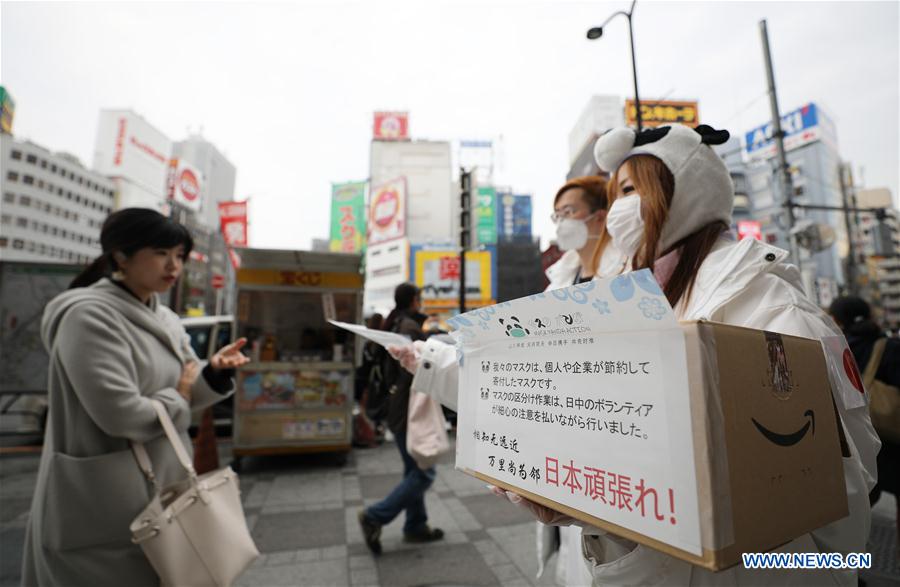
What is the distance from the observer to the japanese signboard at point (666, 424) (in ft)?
1.79

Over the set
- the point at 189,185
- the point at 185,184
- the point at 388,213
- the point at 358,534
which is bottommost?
the point at 358,534

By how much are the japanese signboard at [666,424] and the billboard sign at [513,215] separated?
34.8 m

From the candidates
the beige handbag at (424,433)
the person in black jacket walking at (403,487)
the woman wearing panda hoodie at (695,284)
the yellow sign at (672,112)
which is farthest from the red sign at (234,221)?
the yellow sign at (672,112)

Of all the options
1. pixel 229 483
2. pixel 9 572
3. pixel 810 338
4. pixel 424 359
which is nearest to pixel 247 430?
pixel 9 572

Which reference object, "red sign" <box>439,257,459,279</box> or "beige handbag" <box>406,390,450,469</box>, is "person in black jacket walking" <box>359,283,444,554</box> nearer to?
"beige handbag" <box>406,390,450,469</box>

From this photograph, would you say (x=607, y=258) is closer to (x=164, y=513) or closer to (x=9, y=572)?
(x=164, y=513)

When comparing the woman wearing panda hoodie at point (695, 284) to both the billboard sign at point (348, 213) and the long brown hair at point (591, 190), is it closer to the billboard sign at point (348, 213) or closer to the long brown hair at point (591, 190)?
the long brown hair at point (591, 190)

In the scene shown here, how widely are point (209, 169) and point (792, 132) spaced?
54.1m

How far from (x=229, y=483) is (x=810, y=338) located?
1942 millimetres

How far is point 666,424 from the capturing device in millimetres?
581

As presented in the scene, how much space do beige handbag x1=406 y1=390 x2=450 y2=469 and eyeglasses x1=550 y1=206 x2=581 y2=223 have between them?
1508 millimetres

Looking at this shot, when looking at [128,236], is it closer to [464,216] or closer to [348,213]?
[464,216]

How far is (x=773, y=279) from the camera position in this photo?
2.94 ft

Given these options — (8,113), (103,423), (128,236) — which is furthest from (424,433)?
(8,113)
